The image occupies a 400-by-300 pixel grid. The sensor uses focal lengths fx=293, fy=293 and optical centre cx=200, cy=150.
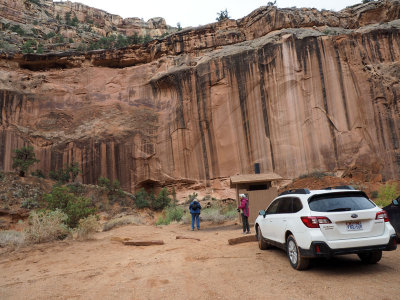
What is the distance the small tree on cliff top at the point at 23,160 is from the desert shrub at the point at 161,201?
12.1m

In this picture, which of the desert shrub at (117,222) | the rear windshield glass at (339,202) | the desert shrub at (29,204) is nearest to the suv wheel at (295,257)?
the rear windshield glass at (339,202)

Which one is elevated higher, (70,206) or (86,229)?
(70,206)

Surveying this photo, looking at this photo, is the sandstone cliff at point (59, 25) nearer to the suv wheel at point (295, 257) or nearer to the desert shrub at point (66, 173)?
the desert shrub at point (66, 173)

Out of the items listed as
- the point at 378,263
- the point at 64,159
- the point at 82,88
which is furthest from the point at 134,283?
the point at 82,88

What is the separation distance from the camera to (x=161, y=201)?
27.8 m

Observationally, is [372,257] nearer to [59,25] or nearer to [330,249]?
[330,249]

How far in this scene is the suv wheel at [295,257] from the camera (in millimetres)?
5684

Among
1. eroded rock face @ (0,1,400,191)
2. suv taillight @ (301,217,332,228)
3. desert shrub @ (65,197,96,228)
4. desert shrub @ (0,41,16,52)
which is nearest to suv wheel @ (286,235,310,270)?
suv taillight @ (301,217,332,228)

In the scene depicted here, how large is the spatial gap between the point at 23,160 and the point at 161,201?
43.8 ft

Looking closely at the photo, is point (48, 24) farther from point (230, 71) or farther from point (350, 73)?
point (350, 73)

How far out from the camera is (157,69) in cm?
3381

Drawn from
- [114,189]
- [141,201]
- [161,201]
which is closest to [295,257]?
[141,201]

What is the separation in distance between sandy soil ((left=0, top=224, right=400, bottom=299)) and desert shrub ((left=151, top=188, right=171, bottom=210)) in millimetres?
18486

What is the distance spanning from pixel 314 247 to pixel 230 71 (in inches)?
1046
